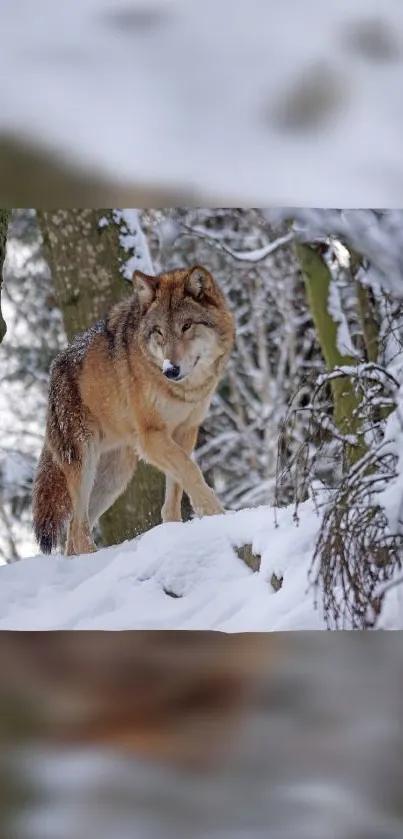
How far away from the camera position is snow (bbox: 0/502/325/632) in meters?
3.60

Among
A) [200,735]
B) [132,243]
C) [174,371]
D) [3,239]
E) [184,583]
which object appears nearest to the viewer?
[200,735]

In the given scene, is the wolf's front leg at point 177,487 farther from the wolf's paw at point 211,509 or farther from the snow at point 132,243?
the snow at point 132,243

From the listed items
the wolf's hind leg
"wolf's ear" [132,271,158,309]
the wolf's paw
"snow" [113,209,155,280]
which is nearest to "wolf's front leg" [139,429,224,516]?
the wolf's paw

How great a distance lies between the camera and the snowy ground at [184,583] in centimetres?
360

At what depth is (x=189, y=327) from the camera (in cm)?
376

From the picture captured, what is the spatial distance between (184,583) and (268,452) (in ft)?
2.15

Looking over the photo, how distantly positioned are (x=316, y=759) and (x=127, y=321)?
5.03ft

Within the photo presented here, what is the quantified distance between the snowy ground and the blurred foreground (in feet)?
0.65
